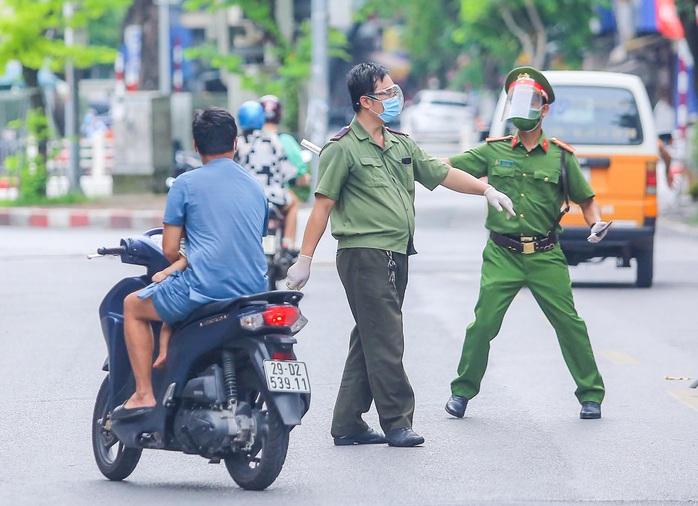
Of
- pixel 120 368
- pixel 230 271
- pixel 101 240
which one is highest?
pixel 230 271

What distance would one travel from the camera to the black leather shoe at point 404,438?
23.9 feet

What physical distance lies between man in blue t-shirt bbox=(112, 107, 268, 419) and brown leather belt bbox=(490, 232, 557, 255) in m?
2.12

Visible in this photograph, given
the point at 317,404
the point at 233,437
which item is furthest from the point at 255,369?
the point at 317,404

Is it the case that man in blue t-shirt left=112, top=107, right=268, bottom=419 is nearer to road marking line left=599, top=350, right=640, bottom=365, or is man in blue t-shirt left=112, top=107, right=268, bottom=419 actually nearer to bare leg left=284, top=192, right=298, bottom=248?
road marking line left=599, top=350, right=640, bottom=365

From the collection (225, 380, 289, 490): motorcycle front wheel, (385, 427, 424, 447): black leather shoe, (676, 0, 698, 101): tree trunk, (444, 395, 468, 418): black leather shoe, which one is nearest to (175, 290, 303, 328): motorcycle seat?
(225, 380, 289, 490): motorcycle front wheel

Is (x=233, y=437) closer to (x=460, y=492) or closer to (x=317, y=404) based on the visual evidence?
(x=460, y=492)

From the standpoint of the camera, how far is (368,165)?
722cm

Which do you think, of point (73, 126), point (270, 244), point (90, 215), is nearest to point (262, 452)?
point (270, 244)

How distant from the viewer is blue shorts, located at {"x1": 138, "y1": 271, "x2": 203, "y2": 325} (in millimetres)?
6270

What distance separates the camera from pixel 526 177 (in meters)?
8.20

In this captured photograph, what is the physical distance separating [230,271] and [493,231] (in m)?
2.36

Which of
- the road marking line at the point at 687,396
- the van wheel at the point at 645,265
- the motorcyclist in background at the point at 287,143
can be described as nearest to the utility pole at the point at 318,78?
the van wheel at the point at 645,265

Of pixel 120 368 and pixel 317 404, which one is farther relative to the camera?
pixel 317 404

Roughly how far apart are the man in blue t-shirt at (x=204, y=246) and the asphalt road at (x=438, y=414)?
24.6 inches
